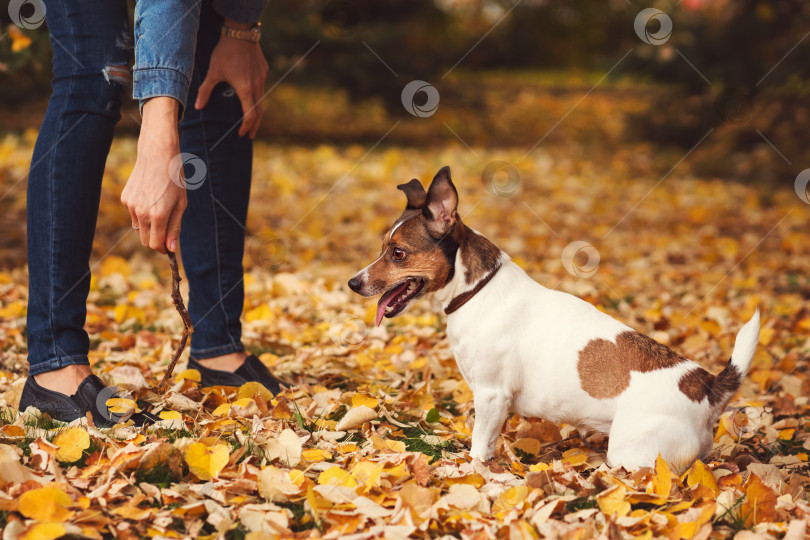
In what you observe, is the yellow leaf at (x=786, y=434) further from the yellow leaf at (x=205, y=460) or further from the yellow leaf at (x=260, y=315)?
the yellow leaf at (x=260, y=315)

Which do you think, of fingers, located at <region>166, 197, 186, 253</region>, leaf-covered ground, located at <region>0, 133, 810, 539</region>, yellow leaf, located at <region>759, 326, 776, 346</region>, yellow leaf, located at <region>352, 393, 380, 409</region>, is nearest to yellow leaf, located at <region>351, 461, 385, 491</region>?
leaf-covered ground, located at <region>0, 133, 810, 539</region>

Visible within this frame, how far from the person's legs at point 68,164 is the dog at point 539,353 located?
3.27 ft

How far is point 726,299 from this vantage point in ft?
17.9

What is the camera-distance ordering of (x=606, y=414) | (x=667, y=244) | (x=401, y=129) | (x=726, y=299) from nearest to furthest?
(x=606, y=414) < (x=726, y=299) < (x=667, y=244) < (x=401, y=129)

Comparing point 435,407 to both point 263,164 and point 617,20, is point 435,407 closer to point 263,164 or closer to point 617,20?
point 263,164

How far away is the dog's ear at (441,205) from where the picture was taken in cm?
272

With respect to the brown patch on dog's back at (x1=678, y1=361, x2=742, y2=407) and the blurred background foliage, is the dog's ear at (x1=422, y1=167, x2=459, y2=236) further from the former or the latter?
the blurred background foliage

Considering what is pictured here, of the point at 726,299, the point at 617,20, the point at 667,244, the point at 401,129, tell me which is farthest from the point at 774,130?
the point at 617,20

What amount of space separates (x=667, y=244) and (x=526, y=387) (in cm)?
489

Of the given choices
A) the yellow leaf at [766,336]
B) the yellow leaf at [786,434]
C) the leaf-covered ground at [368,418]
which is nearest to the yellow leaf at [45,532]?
the leaf-covered ground at [368,418]

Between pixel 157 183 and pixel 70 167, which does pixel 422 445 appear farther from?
pixel 70 167

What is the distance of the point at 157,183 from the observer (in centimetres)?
234

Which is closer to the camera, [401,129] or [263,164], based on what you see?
[263,164]

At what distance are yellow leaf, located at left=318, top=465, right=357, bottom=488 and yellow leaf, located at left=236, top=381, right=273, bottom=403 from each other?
77cm
